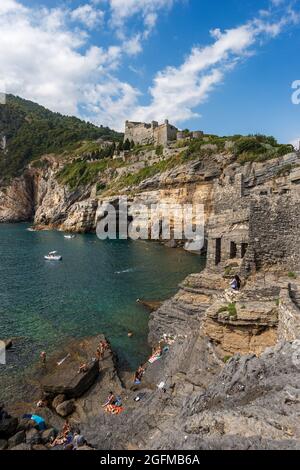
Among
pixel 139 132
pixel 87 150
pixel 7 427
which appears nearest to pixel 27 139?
pixel 87 150

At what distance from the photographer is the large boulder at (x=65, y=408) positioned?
47.9 ft

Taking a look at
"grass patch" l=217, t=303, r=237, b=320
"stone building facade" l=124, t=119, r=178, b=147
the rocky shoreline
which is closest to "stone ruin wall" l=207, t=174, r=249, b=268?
the rocky shoreline

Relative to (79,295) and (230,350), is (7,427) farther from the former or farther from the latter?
(79,295)

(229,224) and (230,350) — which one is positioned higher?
(229,224)

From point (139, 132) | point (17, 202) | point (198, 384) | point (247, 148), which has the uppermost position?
point (139, 132)

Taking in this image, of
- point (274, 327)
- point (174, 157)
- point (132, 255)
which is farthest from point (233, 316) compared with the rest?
point (174, 157)

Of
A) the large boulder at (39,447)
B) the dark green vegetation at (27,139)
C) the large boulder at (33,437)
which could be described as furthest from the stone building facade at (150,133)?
the large boulder at (39,447)

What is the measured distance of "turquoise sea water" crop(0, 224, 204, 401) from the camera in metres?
21.0

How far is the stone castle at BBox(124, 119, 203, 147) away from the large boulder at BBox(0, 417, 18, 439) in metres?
84.9

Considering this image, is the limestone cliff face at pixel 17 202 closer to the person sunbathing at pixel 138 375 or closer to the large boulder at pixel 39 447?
the person sunbathing at pixel 138 375

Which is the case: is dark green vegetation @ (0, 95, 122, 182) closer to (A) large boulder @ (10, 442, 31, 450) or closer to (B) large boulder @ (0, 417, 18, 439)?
(B) large boulder @ (0, 417, 18, 439)

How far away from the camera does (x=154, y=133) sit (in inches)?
4080

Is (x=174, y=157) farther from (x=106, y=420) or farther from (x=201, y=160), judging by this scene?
(x=106, y=420)

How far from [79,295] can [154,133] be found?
8377 cm
